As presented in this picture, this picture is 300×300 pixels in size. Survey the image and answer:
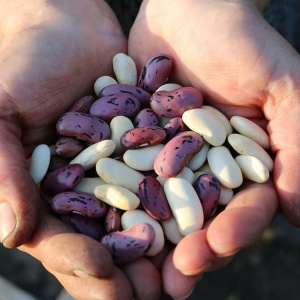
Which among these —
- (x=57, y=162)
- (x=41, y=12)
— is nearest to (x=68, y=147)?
(x=57, y=162)

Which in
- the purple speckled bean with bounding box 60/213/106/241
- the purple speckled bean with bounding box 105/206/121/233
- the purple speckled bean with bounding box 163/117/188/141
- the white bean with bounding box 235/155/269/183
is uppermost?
the white bean with bounding box 235/155/269/183

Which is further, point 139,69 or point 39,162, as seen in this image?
point 139,69

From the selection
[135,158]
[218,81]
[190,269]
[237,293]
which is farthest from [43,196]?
[237,293]

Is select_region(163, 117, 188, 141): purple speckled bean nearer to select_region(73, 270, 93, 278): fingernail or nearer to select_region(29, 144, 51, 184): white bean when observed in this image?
select_region(29, 144, 51, 184): white bean

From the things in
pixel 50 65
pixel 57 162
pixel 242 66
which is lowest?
pixel 57 162

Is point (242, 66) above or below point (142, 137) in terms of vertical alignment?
above

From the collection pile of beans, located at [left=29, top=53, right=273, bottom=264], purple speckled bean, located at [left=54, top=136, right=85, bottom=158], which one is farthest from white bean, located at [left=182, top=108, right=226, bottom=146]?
purple speckled bean, located at [left=54, top=136, right=85, bottom=158]

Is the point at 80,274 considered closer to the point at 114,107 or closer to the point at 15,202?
the point at 15,202

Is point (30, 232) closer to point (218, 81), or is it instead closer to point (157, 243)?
point (157, 243)
